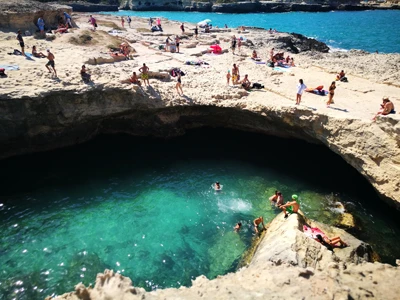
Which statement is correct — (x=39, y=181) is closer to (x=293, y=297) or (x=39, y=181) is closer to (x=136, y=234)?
(x=136, y=234)

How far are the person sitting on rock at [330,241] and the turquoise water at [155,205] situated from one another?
113 inches

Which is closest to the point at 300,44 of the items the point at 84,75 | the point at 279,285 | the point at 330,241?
the point at 84,75

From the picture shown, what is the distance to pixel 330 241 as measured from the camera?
12.4 meters

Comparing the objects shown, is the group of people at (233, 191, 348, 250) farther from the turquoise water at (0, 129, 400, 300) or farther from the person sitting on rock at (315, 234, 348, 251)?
the turquoise water at (0, 129, 400, 300)

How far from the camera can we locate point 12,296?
37.4 ft

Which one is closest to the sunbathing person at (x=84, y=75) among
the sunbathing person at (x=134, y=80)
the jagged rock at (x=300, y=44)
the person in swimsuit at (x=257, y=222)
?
the sunbathing person at (x=134, y=80)

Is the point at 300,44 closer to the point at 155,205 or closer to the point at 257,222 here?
the point at 257,222

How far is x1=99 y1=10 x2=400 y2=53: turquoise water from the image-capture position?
52.6 meters

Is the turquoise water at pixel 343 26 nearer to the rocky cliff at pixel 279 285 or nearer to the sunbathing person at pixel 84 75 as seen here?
the sunbathing person at pixel 84 75

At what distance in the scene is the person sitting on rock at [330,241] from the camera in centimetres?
1221

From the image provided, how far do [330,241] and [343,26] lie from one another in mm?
72125

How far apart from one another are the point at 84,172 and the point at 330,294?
16245 millimetres

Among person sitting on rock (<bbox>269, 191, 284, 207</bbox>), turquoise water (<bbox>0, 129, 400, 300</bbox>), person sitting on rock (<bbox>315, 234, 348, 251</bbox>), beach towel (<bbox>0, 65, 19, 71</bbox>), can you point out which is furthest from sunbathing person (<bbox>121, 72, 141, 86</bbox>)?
person sitting on rock (<bbox>315, 234, 348, 251</bbox>)

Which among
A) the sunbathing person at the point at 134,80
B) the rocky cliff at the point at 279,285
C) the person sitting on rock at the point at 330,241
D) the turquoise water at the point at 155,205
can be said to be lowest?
the turquoise water at the point at 155,205
